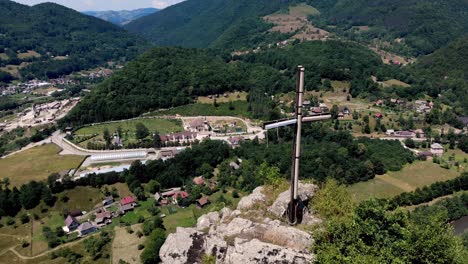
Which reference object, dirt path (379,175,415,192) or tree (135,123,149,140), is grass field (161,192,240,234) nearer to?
dirt path (379,175,415,192)

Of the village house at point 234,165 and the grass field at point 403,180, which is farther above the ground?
the village house at point 234,165

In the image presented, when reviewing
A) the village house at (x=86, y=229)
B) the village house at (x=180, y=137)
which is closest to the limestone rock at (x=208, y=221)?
the village house at (x=86, y=229)

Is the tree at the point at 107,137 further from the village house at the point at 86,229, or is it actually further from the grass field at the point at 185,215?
the village house at the point at 86,229

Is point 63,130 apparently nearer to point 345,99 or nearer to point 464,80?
point 345,99

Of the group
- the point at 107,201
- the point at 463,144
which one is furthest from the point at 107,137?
the point at 463,144

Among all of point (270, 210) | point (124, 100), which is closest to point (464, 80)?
point (124, 100)

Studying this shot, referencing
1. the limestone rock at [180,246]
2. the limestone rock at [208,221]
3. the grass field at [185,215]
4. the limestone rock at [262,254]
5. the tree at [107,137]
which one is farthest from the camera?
the tree at [107,137]

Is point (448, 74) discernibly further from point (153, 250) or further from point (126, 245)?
point (153, 250)
